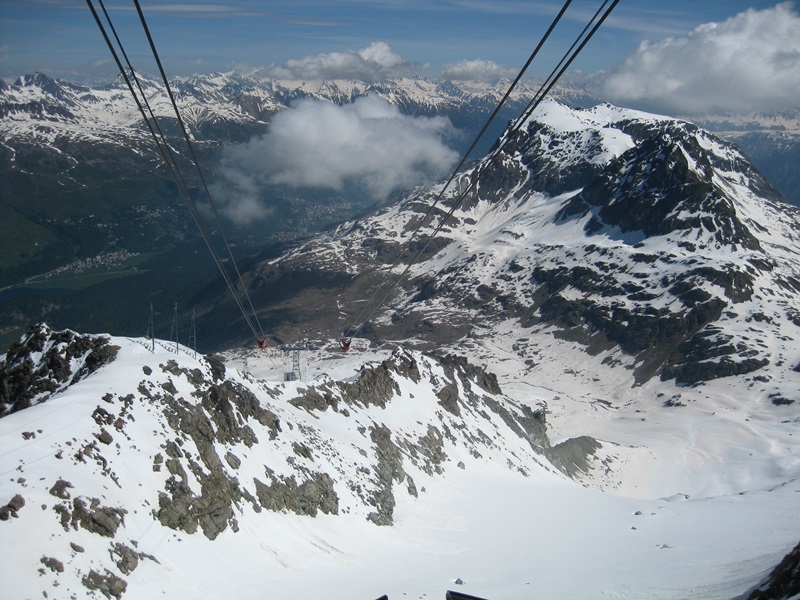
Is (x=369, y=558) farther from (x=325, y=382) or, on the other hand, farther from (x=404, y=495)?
(x=325, y=382)

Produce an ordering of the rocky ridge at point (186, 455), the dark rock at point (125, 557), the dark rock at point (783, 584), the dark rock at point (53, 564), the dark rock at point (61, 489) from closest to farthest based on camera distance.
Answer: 1. the dark rock at point (783, 584)
2. the dark rock at point (53, 564)
3. the dark rock at point (125, 557)
4. the rocky ridge at point (186, 455)
5. the dark rock at point (61, 489)

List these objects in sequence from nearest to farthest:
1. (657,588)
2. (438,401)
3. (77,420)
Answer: (657,588), (77,420), (438,401)

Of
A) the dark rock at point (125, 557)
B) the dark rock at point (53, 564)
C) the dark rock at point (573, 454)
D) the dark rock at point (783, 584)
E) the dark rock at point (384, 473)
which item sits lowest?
the dark rock at point (573, 454)

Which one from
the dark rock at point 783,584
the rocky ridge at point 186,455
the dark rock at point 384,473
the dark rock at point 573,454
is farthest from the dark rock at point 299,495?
the dark rock at point 573,454

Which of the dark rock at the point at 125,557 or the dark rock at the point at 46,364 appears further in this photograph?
the dark rock at the point at 46,364

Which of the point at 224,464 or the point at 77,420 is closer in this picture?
the point at 77,420

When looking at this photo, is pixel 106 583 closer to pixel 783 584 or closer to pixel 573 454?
pixel 783 584

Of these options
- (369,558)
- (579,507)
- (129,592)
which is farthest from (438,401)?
(129,592)

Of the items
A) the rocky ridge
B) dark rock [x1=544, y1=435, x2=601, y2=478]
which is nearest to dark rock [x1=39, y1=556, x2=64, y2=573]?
the rocky ridge

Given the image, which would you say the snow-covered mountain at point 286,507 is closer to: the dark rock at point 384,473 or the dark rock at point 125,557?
the dark rock at point 125,557

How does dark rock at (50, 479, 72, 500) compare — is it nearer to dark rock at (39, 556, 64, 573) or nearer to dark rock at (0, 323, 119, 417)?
dark rock at (39, 556, 64, 573)

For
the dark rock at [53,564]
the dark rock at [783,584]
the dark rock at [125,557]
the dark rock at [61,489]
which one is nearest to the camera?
the dark rock at [783,584]
